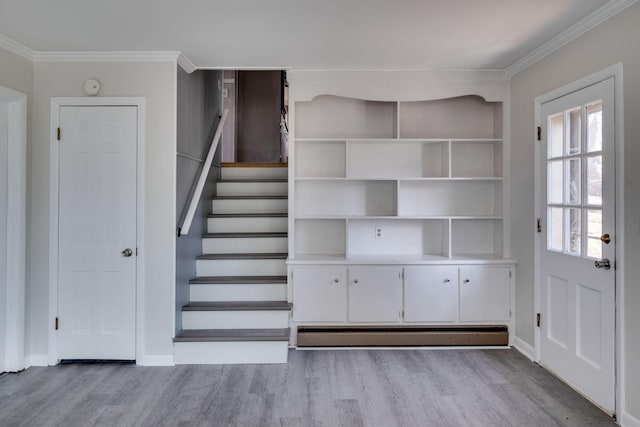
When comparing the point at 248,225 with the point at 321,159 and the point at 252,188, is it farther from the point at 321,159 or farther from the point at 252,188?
the point at 321,159

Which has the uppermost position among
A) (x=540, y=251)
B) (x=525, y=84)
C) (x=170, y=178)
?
(x=525, y=84)

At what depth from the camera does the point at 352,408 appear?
8.38 feet

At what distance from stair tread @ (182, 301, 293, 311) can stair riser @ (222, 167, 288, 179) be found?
1.69 metres

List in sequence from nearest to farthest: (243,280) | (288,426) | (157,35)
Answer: (288,426) → (157,35) → (243,280)

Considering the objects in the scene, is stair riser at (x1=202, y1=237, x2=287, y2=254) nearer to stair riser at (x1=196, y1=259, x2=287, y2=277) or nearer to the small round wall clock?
stair riser at (x1=196, y1=259, x2=287, y2=277)

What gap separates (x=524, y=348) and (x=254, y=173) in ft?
10.6

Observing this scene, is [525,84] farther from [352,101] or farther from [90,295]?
[90,295]

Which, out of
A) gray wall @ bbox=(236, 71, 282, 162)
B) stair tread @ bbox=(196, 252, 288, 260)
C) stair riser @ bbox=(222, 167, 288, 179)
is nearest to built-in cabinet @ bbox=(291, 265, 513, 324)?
stair tread @ bbox=(196, 252, 288, 260)

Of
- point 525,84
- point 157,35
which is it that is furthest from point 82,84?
point 525,84

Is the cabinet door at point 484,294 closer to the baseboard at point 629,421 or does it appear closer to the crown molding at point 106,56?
the baseboard at point 629,421

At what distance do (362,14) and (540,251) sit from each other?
2175 mm

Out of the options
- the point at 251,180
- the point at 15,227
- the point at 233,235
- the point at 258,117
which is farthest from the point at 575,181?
the point at 258,117

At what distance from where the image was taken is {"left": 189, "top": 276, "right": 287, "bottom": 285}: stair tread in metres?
3.60

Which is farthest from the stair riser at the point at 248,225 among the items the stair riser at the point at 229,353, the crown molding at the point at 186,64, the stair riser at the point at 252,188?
the crown molding at the point at 186,64
